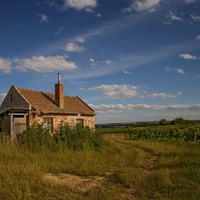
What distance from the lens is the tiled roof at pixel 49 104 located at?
21.0 metres

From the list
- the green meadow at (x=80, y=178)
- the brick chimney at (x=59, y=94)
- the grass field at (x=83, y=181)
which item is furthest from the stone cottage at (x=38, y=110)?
the grass field at (x=83, y=181)

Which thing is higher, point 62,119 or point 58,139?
point 62,119

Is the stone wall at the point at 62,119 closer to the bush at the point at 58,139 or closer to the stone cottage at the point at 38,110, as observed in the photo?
the stone cottage at the point at 38,110

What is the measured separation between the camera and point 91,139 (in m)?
18.0

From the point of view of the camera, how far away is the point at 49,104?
22328 millimetres

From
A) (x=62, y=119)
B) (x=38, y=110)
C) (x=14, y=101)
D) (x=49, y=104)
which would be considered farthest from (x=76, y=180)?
(x=14, y=101)

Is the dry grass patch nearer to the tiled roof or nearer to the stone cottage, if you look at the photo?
the stone cottage

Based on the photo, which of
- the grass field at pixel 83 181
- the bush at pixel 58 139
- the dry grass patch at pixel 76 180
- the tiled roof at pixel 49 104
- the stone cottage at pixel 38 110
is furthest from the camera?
the tiled roof at pixel 49 104

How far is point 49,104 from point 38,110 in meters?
2.28

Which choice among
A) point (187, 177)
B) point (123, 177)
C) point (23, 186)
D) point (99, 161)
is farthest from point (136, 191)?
point (99, 161)

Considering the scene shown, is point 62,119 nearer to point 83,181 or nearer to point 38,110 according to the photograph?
point 38,110

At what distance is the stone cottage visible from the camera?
57.5 feet

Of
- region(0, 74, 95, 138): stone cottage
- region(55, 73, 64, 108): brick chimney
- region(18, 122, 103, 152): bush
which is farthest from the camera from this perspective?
region(55, 73, 64, 108): brick chimney

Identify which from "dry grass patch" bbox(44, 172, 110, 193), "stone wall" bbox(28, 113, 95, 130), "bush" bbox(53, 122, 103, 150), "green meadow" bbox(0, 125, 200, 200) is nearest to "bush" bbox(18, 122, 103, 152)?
"bush" bbox(53, 122, 103, 150)
